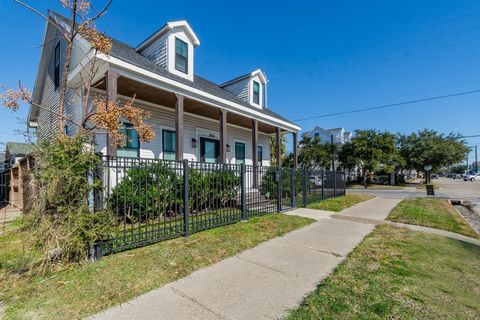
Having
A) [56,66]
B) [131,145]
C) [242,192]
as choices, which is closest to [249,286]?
[242,192]

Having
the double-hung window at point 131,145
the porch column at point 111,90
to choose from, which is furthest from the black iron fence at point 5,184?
the porch column at point 111,90

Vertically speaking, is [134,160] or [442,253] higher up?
[134,160]

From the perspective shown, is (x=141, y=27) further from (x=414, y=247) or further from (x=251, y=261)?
(x=414, y=247)

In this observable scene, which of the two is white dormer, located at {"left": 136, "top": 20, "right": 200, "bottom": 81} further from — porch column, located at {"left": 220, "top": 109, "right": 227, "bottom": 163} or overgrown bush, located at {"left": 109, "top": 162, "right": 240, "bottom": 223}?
overgrown bush, located at {"left": 109, "top": 162, "right": 240, "bottom": 223}

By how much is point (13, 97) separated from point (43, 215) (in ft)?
9.02

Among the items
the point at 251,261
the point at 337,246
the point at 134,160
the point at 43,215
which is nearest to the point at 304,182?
the point at 337,246

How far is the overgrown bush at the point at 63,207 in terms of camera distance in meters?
3.27

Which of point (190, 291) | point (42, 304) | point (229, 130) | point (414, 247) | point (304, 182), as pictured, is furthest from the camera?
point (229, 130)

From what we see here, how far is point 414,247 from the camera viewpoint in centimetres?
473

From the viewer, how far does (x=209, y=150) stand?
12.0 metres

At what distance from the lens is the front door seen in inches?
458

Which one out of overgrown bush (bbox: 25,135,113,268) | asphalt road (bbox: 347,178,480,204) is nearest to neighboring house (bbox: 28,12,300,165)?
overgrown bush (bbox: 25,135,113,268)

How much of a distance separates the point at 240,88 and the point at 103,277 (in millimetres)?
12553

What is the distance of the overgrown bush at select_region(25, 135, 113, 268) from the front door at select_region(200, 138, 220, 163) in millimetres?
7942
